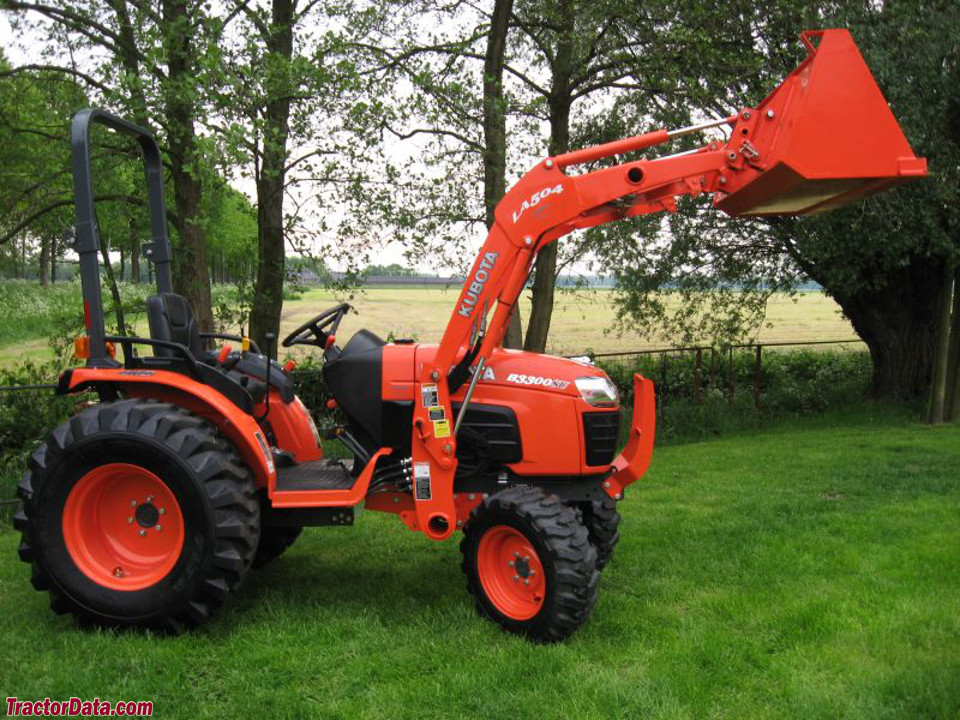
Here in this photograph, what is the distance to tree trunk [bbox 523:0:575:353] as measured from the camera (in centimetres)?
1205

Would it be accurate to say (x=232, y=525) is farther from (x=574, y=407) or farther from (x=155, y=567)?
(x=574, y=407)

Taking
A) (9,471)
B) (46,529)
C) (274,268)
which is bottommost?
(9,471)

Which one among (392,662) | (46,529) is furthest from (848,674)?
(46,529)

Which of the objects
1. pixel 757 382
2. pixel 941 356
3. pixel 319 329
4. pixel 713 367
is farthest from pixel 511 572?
pixel 941 356

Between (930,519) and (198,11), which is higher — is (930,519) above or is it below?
below

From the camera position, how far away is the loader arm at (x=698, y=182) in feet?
13.5

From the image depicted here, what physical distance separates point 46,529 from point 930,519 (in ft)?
19.5

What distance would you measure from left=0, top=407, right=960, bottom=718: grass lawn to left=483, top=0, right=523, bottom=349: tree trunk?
4.92 m

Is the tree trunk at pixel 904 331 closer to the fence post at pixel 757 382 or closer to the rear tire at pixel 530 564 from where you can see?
the fence post at pixel 757 382

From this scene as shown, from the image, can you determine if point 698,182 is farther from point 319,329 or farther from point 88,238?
point 88,238

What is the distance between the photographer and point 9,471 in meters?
8.09

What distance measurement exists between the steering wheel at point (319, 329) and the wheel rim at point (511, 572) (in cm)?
147

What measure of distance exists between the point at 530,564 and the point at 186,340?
2.38 meters

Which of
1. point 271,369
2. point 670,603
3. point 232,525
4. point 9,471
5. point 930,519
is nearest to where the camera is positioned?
point 232,525
